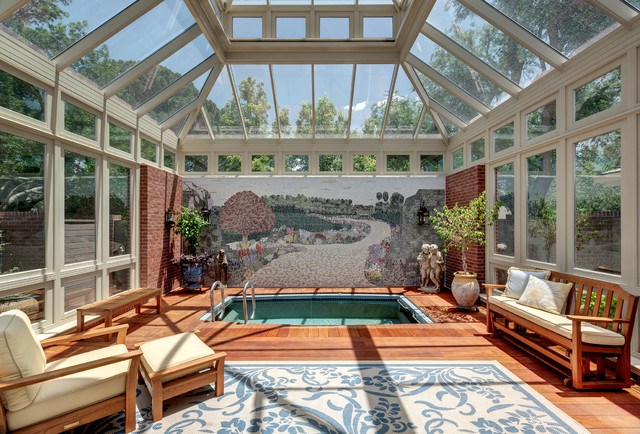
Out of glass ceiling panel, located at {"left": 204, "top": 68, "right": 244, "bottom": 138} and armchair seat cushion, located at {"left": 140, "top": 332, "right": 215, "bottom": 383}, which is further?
glass ceiling panel, located at {"left": 204, "top": 68, "right": 244, "bottom": 138}

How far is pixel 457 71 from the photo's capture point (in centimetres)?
589

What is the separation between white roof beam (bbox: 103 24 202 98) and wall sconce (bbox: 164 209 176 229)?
2.86 meters

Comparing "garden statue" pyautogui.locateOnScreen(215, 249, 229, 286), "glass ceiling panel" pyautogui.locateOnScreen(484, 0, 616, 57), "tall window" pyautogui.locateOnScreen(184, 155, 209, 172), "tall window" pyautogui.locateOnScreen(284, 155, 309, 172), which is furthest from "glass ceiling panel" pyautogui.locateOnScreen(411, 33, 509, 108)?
"garden statue" pyautogui.locateOnScreen(215, 249, 229, 286)

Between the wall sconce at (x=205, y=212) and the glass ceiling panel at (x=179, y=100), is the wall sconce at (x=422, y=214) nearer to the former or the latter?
the wall sconce at (x=205, y=212)

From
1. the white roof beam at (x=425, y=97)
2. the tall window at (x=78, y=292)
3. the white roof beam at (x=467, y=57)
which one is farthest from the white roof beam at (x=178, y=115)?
the white roof beam at (x=467, y=57)

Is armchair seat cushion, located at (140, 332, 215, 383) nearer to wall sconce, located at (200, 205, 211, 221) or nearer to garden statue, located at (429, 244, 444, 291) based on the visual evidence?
wall sconce, located at (200, 205, 211, 221)

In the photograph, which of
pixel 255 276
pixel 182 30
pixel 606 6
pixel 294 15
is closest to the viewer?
pixel 606 6

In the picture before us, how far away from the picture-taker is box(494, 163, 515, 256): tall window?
19.5 ft

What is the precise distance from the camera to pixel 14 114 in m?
3.90

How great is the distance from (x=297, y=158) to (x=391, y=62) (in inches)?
134

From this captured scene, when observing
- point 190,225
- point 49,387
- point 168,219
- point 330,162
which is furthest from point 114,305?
point 330,162

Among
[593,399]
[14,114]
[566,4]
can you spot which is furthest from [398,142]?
[14,114]

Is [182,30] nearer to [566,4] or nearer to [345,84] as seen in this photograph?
[345,84]

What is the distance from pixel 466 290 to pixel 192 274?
6154mm
